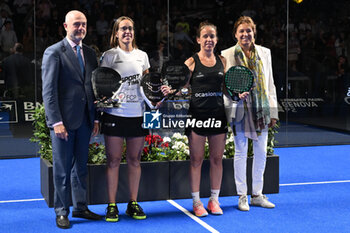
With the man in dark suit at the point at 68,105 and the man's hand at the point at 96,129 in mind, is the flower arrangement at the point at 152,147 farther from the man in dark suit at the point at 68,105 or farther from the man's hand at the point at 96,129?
A: the man in dark suit at the point at 68,105

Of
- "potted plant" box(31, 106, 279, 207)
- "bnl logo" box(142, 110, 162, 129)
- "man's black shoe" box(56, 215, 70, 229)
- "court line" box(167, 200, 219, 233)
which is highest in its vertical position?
"bnl logo" box(142, 110, 162, 129)

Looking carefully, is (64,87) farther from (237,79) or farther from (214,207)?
(214,207)

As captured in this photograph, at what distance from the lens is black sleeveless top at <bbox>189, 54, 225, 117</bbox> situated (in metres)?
5.51

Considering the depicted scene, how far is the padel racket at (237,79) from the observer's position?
18.1 feet

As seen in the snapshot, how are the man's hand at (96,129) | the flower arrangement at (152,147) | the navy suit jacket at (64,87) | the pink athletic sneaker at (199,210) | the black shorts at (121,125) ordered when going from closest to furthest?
the navy suit jacket at (64,87)
the black shorts at (121,125)
the man's hand at (96,129)
the pink athletic sneaker at (199,210)
the flower arrangement at (152,147)

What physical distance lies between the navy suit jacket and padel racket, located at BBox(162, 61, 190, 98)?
0.70 meters

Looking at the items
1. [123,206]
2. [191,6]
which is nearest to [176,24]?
[191,6]

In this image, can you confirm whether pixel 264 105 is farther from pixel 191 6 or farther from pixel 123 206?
pixel 191 6

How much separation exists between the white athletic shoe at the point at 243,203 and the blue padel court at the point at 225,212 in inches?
2.2

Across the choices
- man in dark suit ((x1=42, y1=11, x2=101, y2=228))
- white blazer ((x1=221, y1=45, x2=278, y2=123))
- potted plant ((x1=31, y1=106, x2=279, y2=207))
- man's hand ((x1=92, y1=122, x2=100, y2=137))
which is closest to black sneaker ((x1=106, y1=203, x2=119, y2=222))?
man in dark suit ((x1=42, y1=11, x2=101, y2=228))

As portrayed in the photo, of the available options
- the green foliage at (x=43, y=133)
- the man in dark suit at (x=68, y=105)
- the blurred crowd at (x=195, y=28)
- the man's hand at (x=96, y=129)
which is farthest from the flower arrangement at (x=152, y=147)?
the blurred crowd at (x=195, y=28)

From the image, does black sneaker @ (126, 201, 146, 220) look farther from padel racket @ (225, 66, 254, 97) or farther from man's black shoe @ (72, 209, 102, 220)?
padel racket @ (225, 66, 254, 97)

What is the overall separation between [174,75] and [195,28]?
4.36 metres

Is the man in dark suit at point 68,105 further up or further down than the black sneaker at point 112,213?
further up
